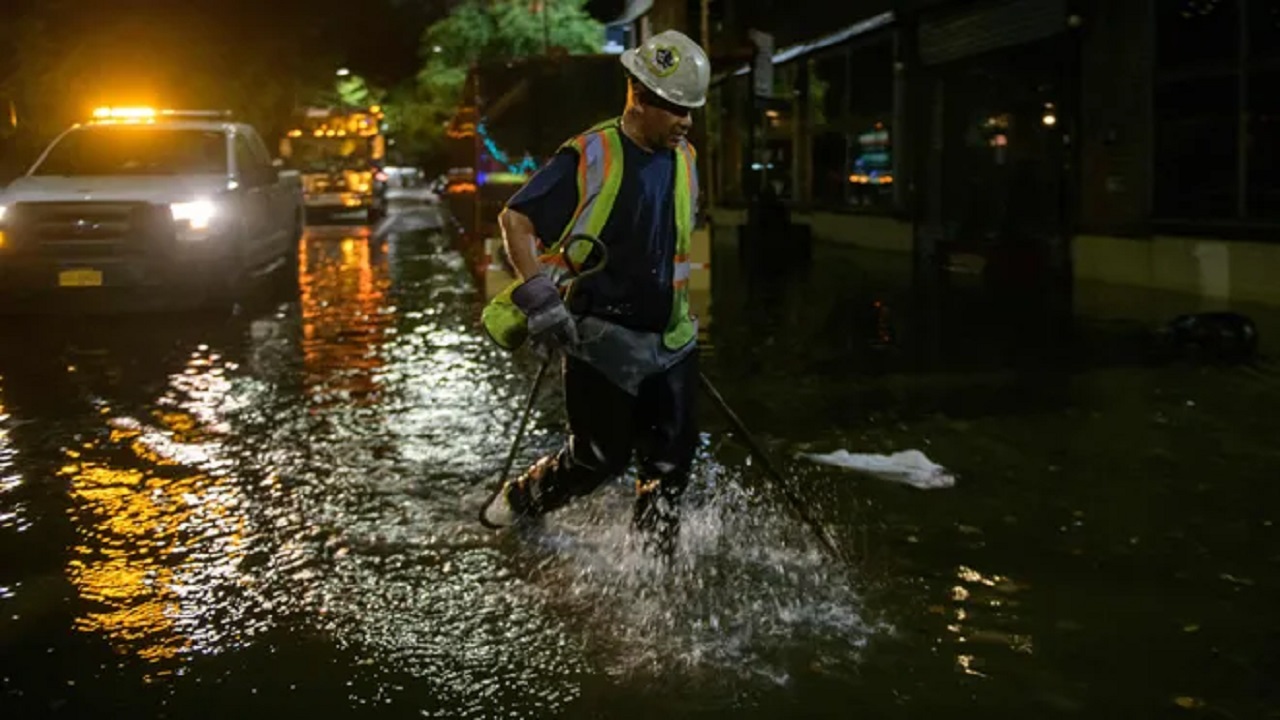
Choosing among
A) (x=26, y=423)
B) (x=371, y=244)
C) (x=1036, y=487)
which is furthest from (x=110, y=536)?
(x=371, y=244)

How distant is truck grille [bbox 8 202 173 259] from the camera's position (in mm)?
13547

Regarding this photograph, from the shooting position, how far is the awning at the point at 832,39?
75.4 feet

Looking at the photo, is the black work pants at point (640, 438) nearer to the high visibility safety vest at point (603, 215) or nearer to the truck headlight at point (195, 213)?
the high visibility safety vest at point (603, 215)

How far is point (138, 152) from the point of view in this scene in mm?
15359

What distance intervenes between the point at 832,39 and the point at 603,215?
21456 millimetres

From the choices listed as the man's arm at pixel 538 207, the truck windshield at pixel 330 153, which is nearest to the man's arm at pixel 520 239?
the man's arm at pixel 538 207

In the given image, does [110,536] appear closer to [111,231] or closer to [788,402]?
[788,402]

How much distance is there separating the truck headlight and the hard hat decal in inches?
396

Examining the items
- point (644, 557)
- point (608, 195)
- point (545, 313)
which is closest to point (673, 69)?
point (608, 195)

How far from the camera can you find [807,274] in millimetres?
19500

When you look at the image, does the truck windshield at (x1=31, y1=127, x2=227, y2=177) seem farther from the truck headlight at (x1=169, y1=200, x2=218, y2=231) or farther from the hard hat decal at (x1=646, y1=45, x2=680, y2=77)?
the hard hat decal at (x1=646, y1=45, x2=680, y2=77)

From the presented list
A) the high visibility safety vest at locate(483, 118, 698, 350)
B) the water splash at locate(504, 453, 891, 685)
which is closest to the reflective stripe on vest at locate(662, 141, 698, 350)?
the high visibility safety vest at locate(483, 118, 698, 350)

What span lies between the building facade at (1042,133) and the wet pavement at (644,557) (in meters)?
5.39

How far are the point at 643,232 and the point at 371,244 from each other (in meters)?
23.5
